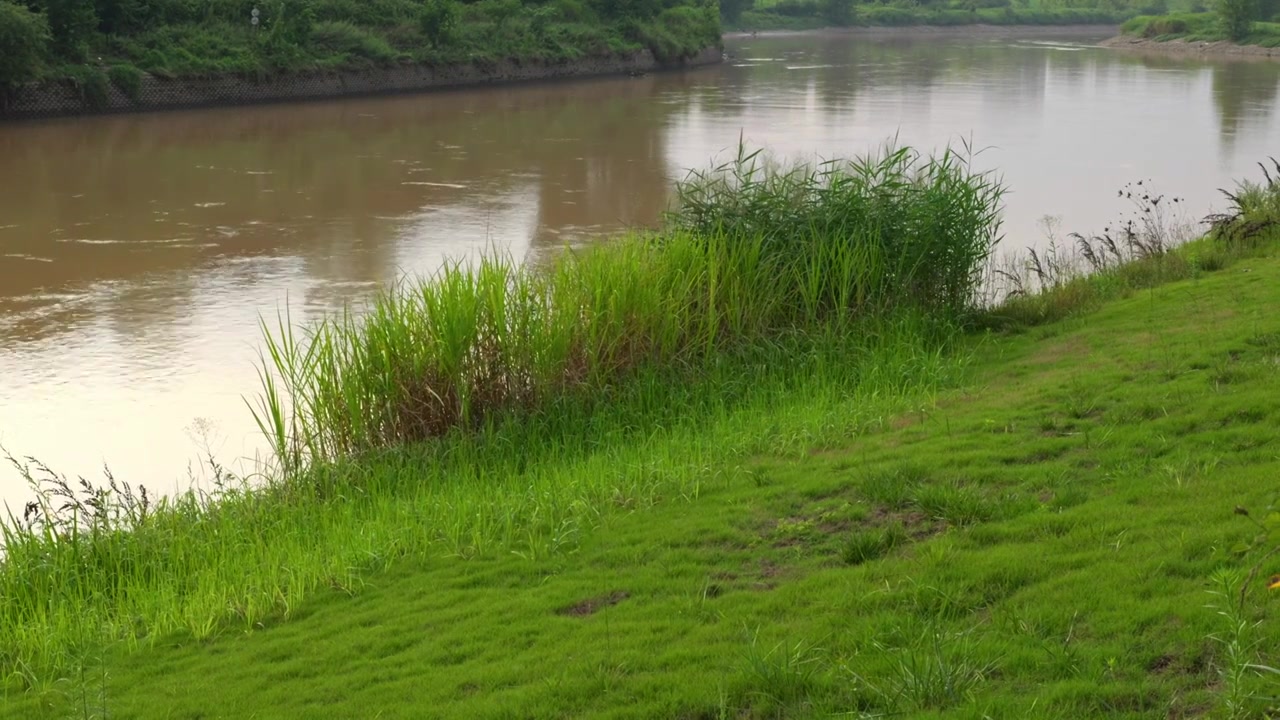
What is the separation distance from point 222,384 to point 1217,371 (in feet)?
20.7

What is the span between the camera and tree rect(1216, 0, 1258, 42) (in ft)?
179

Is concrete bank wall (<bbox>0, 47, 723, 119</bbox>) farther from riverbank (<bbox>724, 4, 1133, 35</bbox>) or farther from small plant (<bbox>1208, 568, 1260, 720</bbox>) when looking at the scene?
riverbank (<bbox>724, 4, 1133, 35</bbox>)

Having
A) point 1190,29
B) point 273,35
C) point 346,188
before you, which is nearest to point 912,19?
point 1190,29

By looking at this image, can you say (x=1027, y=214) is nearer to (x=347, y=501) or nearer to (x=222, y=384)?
(x=222, y=384)

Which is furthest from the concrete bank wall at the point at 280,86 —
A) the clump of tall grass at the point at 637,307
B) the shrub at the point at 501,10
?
the clump of tall grass at the point at 637,307

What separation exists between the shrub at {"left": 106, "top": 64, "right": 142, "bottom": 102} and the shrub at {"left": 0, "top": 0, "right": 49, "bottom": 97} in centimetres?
243

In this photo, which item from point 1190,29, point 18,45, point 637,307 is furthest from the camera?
point 1190,29

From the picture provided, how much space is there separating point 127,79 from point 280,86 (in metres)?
4.54

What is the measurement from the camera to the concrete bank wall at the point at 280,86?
2589 centimetres

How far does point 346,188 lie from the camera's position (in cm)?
1841

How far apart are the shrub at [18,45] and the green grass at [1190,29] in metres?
46.4

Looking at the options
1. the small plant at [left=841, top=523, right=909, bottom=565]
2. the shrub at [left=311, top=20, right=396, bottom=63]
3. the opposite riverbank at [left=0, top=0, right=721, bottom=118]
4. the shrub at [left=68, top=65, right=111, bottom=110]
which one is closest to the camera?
the small plant at [left=841, top=523, right=909, bottom=565]

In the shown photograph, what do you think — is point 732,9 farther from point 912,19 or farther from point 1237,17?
point 1237,17

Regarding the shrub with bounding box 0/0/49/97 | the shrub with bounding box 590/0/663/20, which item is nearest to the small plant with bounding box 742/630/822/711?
the shrub with bounding box 0/0/49/97
